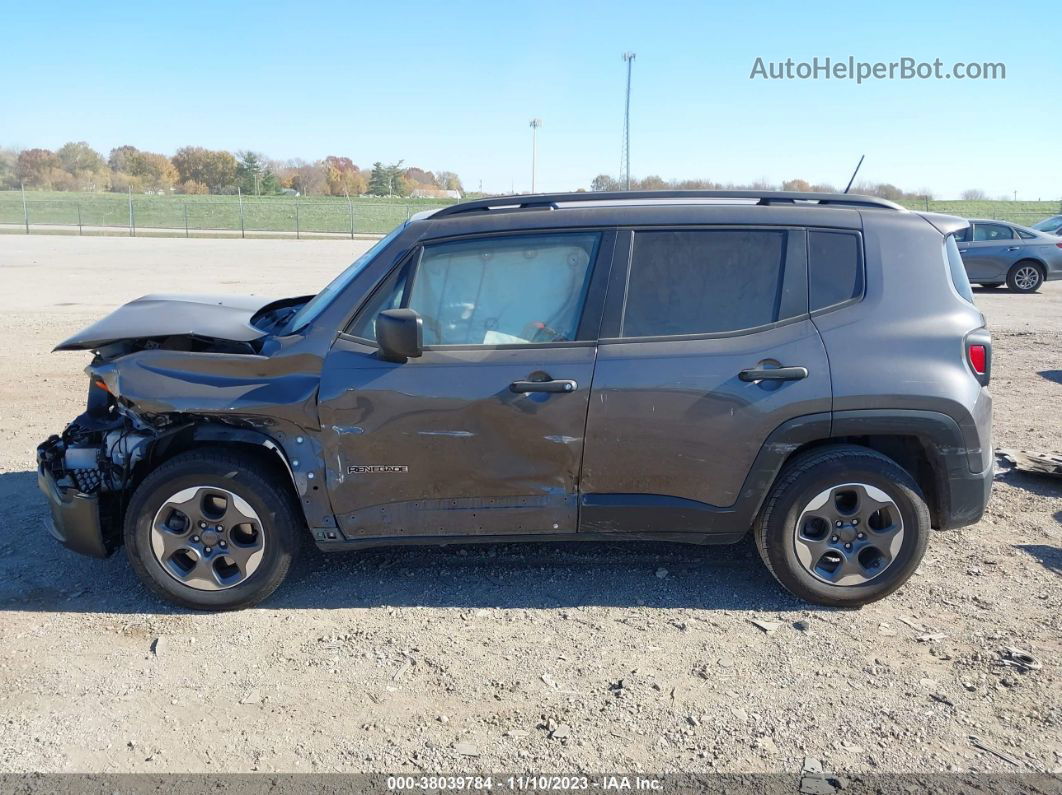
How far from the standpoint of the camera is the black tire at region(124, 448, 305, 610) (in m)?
4.09

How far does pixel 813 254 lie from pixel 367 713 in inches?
112

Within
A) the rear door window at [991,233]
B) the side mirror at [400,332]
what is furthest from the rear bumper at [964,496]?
the rear door window at [991,233]

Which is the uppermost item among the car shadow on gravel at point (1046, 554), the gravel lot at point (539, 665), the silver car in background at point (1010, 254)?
the silver car in background at point (1010, 254)

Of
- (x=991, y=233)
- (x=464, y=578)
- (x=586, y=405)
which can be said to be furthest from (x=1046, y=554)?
(x=991, y=233)

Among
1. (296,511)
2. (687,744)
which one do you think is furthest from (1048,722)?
(296,511)

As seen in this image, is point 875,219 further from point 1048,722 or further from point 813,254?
point 1048,722

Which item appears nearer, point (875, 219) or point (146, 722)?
point (146, 722)

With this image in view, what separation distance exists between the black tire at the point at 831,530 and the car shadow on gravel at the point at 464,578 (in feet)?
0.56

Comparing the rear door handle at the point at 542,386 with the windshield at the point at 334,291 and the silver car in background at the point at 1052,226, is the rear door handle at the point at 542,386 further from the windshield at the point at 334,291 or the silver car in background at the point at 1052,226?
the silver car in background at the point at 1052,226

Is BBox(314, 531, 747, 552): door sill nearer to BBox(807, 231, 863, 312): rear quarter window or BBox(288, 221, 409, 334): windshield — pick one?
BBox(288, 221, 409, 334): windshield

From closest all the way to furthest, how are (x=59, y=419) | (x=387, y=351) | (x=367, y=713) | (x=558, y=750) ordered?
1. (x=558, y=750)
2. (x=367, y=713)
3. (x=387, y=351)
4. (x=59, y=419)

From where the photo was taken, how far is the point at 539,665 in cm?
374

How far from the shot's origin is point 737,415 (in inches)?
159

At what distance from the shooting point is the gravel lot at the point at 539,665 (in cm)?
317
